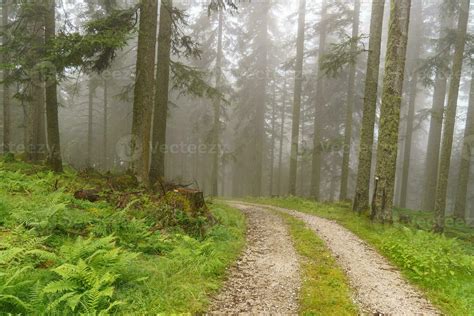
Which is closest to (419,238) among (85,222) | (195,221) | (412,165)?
(195,221)

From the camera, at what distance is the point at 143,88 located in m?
11.3

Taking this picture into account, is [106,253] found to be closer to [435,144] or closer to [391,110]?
[391,110]

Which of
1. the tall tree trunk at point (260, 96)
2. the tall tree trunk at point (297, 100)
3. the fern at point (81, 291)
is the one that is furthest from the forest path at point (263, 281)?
the tall tree trunk at point (260, 96)

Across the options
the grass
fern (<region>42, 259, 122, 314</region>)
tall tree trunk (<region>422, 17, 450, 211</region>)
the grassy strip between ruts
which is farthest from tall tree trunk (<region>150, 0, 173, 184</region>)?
tall tree trunk (<region>422, 17, 450, 211</region>)

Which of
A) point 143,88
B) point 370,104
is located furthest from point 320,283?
point 370,104

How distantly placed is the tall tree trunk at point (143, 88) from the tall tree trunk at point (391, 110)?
7954 mm

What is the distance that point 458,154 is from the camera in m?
36.3

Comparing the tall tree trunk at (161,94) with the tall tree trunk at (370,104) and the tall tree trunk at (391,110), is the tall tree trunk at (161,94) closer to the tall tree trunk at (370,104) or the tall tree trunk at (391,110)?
the tall tree trunk at (391,110)

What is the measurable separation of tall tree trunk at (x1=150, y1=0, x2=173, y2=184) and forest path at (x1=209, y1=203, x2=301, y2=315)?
5611 millimetres

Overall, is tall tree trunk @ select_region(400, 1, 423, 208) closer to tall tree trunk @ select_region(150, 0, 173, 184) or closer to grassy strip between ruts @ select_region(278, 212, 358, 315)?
tall tree trunk @ select_region(150, 0, 173, 184)

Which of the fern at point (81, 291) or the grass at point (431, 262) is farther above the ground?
the fern at point (81, 291)

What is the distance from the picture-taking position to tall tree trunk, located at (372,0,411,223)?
10.7 meters

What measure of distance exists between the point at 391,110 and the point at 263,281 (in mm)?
7779

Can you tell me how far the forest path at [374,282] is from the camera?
18.5 ft
